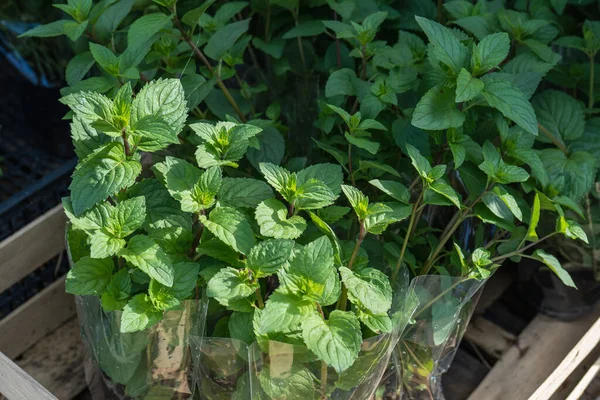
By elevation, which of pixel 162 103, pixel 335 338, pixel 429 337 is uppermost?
pixel 162 103

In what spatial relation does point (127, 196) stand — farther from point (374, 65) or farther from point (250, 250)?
point (374, 65)

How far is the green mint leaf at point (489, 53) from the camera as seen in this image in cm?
94

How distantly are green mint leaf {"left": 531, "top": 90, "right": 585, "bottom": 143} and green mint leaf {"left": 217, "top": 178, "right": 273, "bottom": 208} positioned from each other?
0.48 metres

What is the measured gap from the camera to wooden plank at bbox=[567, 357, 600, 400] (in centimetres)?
113

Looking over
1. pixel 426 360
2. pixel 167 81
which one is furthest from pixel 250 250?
pixel 426 360

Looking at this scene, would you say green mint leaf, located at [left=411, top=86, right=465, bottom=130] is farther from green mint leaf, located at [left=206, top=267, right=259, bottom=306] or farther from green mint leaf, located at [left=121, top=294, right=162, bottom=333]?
green mint leaf, located at [left=121, top=294, right=162, bottom=333]

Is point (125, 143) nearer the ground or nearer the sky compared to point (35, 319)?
nearer the sky

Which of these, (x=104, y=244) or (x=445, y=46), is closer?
(x=104, y=244)

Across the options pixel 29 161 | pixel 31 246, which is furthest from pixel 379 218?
pixel 29 161

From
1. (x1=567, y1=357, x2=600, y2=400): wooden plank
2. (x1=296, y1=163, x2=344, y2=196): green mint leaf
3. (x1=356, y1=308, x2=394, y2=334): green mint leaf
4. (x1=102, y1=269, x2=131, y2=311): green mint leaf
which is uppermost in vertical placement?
(x1=102, y1=269, x2=131, y2=311): green mint leaf

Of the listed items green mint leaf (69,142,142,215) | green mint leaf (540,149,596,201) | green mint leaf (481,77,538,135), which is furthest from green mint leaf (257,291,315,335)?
green mint leaf (540,149,596,201)

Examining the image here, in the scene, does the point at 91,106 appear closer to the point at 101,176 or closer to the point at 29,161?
the point at 101,176

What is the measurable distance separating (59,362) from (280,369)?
0.53m

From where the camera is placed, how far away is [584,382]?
1.16 metres
